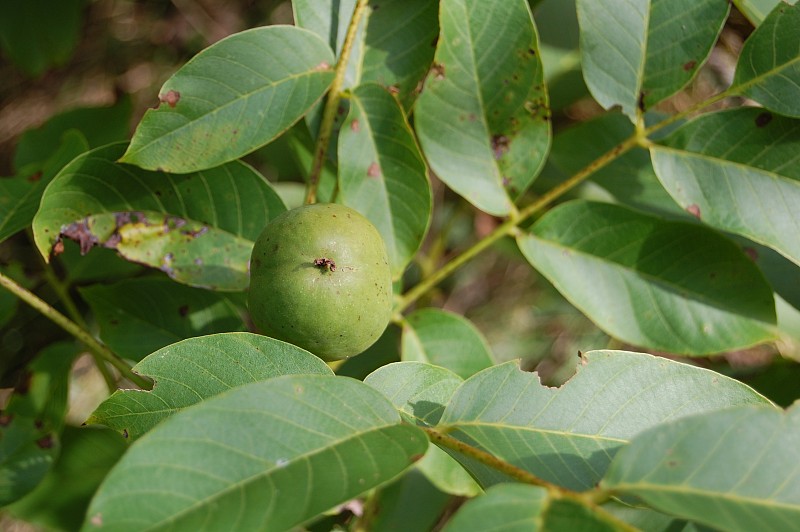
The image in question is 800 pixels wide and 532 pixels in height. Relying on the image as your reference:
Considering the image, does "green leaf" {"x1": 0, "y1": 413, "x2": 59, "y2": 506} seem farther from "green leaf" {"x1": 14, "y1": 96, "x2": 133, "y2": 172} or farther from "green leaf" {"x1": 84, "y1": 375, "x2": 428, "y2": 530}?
"green leaf" {"x1": 84, "y1": 375, "x2": 428, "y2": 530}

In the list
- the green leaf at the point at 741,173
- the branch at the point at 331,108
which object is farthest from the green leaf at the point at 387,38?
the green leaf at the point at 741,173

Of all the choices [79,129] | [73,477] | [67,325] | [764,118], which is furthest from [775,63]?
[73,477]

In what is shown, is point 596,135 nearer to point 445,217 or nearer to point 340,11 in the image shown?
point 340,11

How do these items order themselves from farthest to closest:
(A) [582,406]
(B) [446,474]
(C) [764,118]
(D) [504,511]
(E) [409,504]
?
(E) [409,504]
(B) [446,474]
(C) [764,118]
(A) [582,406]
(D) [504,511]

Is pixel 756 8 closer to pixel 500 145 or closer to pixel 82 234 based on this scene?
pixel 500 145

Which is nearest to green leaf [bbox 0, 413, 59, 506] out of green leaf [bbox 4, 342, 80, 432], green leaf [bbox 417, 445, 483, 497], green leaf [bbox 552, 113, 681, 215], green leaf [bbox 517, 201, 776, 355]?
green leaf [bbox 4, 342, 80, 432]

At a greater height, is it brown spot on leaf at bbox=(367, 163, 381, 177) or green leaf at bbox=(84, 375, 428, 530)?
brown spot on leaf at bbox=(367, 163, 381, 177)
